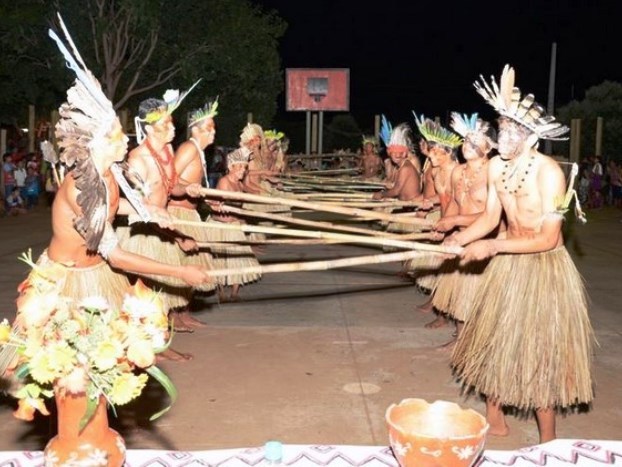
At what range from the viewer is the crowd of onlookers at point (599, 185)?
16.4m

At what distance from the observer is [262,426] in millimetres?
3719

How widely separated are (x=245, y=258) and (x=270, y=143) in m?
5.14

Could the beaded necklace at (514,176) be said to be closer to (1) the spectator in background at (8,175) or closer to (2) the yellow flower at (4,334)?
(2) the yellow flower at (4,334)

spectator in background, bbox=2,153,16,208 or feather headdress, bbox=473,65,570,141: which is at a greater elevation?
feather headdress, bbox=473,65,570,141

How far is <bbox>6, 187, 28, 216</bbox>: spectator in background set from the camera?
43.6ft

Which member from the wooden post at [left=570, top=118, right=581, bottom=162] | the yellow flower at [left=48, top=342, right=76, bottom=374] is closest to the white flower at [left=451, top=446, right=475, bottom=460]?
the yellow flower at [left=48, top=342, right=76, bottom=374]

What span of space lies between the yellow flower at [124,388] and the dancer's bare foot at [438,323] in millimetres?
4231

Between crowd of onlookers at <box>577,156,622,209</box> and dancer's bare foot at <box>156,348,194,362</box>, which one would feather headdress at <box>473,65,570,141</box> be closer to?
dancer's bare foot at <box>156,348,194,362</box>

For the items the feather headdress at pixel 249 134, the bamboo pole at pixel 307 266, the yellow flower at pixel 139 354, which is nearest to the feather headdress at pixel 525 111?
the bamboo pole at pixel 307 266

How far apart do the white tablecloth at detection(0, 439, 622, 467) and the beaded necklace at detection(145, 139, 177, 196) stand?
116 inches

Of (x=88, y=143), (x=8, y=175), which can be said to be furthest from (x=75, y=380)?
(x=8, y=175)

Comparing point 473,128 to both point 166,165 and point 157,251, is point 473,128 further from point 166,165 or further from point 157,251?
point 157,251

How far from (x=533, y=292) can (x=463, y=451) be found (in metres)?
1.72

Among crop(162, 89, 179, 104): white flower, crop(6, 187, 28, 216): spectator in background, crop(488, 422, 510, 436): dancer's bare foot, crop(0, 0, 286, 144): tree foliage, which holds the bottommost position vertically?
crop(488, 422, 510, 436): dancer's bare foot
